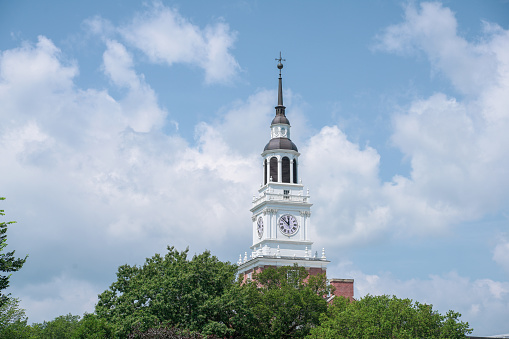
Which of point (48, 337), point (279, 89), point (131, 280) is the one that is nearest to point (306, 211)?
point (279, 89)

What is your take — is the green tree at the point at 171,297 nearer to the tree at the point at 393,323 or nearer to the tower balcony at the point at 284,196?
the tree at the point at 393,323

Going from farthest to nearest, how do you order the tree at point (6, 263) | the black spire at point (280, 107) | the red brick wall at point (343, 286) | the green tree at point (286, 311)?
1. the black spire at point (280, 107)
2. the red brick wall at point (343, 286)
3. the green tree at point (286, 311)
4. the tree at point (6, 263)

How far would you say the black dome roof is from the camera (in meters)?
94.3

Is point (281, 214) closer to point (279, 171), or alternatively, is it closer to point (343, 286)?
point (279, 171)

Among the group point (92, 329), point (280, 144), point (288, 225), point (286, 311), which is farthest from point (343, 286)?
point (92, 329)

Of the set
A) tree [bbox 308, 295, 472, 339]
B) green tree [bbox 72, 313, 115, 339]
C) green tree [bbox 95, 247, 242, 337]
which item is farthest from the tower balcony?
green tree [bbox 72, 313, 115, 339]

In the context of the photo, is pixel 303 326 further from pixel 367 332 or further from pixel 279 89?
pixel 279 89

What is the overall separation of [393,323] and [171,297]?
1898 centimetres

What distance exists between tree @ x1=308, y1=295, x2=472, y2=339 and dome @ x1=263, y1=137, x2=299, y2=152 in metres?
32.8

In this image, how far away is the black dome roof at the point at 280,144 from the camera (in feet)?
309

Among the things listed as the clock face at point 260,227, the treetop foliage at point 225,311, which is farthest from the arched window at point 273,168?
the treetop foliage at point 225,311

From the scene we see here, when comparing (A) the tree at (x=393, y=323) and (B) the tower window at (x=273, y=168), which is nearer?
(A) the tree at (x=393, y=323)

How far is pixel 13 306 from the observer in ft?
290

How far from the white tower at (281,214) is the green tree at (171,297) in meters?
21.2
